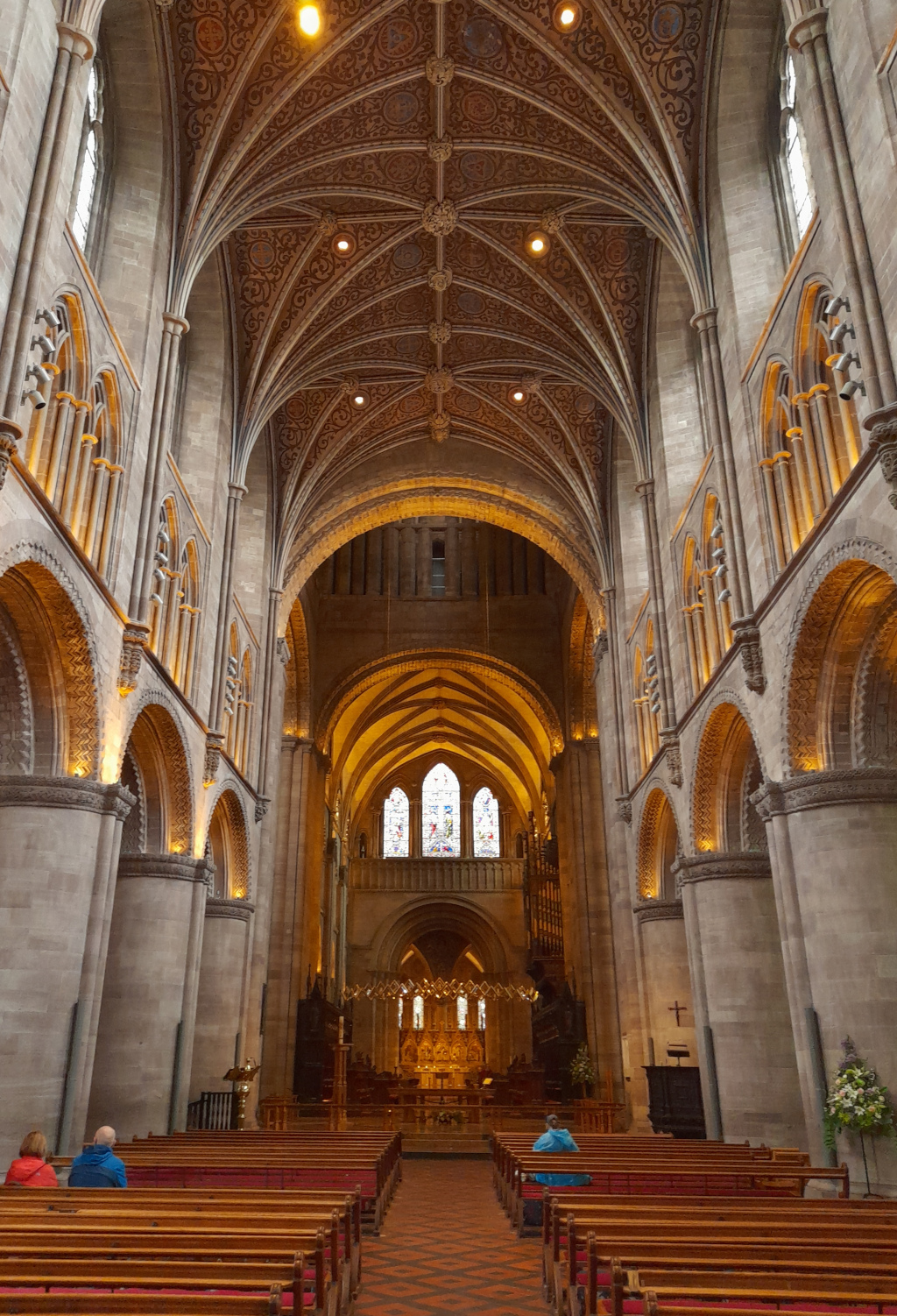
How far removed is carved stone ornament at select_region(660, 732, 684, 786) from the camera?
18406 mm

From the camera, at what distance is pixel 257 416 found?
70.6 feet

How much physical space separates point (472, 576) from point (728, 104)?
74.0 feet

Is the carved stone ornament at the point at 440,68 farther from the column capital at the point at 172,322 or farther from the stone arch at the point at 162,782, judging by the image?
the stone arch at the point at 162,782

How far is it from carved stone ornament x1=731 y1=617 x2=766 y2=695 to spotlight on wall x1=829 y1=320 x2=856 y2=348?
404cm

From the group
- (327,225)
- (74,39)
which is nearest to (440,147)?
(327,225)

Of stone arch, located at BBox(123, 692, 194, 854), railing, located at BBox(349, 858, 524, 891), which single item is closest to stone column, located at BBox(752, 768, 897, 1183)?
stone arch, located at BBox(123, 692, 194, 854)

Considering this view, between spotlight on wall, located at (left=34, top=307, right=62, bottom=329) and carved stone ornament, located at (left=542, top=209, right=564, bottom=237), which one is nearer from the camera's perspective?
spotlight on wall, located at (left=34, top=307, right=62, bottom=329)

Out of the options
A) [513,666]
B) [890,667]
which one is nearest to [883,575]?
[890,667]

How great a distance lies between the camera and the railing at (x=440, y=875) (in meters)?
47.3

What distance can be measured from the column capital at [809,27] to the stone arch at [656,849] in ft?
45.4

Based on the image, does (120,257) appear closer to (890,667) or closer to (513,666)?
(890,667)

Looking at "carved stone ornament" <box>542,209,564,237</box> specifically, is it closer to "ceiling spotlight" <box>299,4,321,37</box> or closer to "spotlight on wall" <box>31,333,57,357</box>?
"ceiling spotlight" <box>299,4,321,37</box>

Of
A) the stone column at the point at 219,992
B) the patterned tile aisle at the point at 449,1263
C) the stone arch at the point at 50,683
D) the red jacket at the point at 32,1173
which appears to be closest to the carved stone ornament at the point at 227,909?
the stone column at the point at 219,992

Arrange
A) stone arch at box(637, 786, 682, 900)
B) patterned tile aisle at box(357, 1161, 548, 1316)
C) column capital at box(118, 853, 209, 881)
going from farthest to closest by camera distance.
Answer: stone arch at box(637, 786, 682, 900) → column capital at box(118, 853, 209, 881) → patterned tile aisle at box(357, 1161, 548, 1316)
